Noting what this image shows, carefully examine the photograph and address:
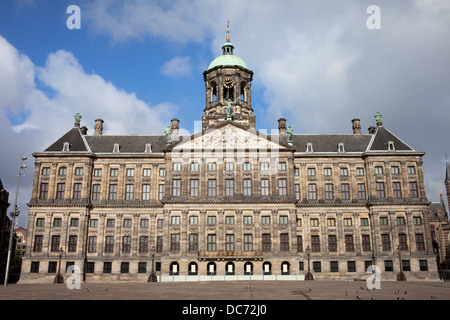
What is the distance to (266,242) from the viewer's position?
5359 cm

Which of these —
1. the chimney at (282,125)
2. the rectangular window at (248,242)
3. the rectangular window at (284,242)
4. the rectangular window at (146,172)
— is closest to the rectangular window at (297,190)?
the rectangular window at (284,242)

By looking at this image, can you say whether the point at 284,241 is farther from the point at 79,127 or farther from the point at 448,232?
the point at 448,232

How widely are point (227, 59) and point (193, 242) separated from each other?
30592 mm

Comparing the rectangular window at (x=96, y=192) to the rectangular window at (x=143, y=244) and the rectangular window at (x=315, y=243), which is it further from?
the rectangular window at (x=315, y=243)

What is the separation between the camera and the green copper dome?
64.9 metres

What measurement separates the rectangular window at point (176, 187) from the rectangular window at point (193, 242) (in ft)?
19.9

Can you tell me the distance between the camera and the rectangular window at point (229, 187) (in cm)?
5553

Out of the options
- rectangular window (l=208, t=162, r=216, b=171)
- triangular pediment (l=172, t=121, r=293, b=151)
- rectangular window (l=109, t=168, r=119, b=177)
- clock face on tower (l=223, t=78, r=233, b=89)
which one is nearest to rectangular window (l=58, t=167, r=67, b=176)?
rectangular window (l=109, t=168, r=119, b=177)

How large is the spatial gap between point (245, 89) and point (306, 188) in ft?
63.2

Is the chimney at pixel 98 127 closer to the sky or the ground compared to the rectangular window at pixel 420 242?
closer to the sky

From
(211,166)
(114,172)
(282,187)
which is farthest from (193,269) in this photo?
(114,172)

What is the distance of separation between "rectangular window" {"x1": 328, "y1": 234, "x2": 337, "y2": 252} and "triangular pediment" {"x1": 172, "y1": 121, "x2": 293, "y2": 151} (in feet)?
48.5
